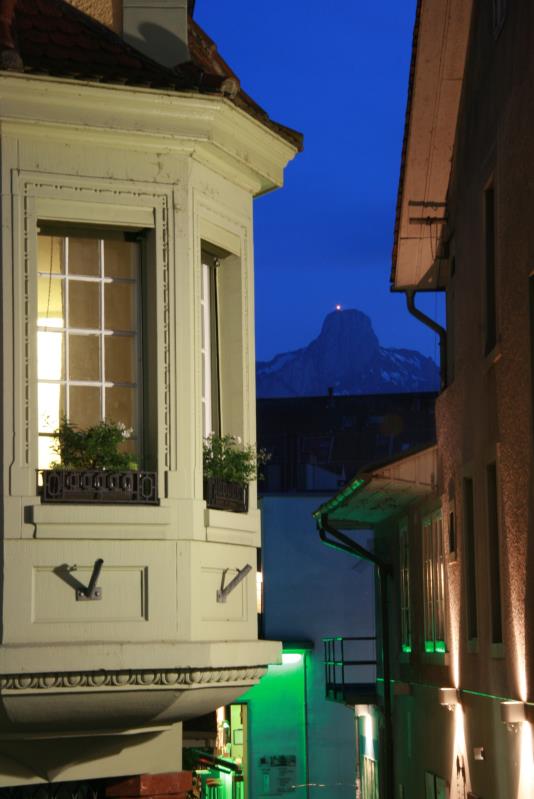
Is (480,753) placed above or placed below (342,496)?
below

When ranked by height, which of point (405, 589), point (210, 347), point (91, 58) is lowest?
point (405, 589)

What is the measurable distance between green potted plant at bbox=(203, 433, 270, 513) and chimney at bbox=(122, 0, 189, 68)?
2.73 m

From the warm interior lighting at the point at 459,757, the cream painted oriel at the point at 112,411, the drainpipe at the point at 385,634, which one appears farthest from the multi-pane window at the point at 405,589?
the cream painted oriel at the point at 112,411

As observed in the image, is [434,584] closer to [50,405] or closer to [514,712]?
[514,712]

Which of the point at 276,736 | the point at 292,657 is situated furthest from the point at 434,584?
the point at 292,657

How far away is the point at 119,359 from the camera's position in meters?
11.9

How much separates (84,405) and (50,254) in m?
1.02

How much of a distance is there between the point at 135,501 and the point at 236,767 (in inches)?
147

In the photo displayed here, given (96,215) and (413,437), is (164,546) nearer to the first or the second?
(96,215)

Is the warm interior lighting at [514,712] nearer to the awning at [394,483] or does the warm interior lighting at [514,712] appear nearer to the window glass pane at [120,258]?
the window glass pane at [120,258]

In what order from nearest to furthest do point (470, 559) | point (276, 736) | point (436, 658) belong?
point (470, 559), point (436, 658), point (276, 736)

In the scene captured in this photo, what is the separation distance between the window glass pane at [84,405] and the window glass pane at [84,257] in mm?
771

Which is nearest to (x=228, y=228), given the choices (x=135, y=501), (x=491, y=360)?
(x=135, y=501)

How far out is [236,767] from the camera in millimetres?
14266
